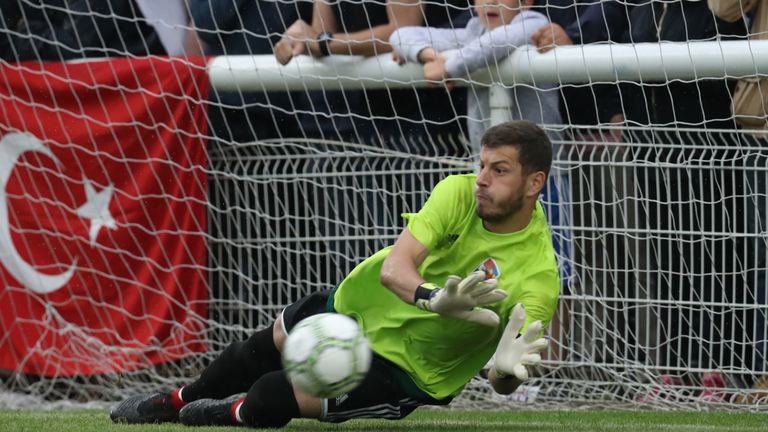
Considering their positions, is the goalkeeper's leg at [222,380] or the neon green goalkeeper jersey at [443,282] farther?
the goalkeeper's leg at [222,380]

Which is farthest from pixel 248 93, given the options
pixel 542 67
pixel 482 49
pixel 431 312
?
pixel 431 312

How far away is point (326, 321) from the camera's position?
4.88 m

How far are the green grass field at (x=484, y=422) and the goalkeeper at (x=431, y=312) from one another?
0.25 m

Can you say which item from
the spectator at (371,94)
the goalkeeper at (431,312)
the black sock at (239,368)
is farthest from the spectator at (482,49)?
the black sock at (239,368)

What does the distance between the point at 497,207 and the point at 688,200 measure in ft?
7.12

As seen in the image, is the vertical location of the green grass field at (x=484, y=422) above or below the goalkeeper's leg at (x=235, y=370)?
below

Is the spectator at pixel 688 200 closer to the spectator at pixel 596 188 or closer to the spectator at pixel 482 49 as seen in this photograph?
the spectator at pixel 596 188

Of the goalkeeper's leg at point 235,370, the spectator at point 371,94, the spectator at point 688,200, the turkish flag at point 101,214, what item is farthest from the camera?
the turkish flag at point 101,214

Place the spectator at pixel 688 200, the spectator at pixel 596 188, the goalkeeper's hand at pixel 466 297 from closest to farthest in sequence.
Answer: the goalkeeper's hand at pixel 466 297 → the spectator at pixel 688 200 → the spectator at pixel 596 188

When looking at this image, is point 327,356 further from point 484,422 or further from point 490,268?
point 484,422

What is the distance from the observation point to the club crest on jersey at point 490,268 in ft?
17.5

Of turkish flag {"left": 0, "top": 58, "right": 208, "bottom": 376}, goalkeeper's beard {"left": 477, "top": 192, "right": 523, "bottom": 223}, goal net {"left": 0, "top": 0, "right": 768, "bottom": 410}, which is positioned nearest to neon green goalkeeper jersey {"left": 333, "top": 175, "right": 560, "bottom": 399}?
goalkeeper's beard {"left": 477, "top": 192, "right": 523, "bottom": 223}

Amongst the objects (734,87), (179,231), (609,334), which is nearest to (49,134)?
(179,231)

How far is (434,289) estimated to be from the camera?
4863 mm
